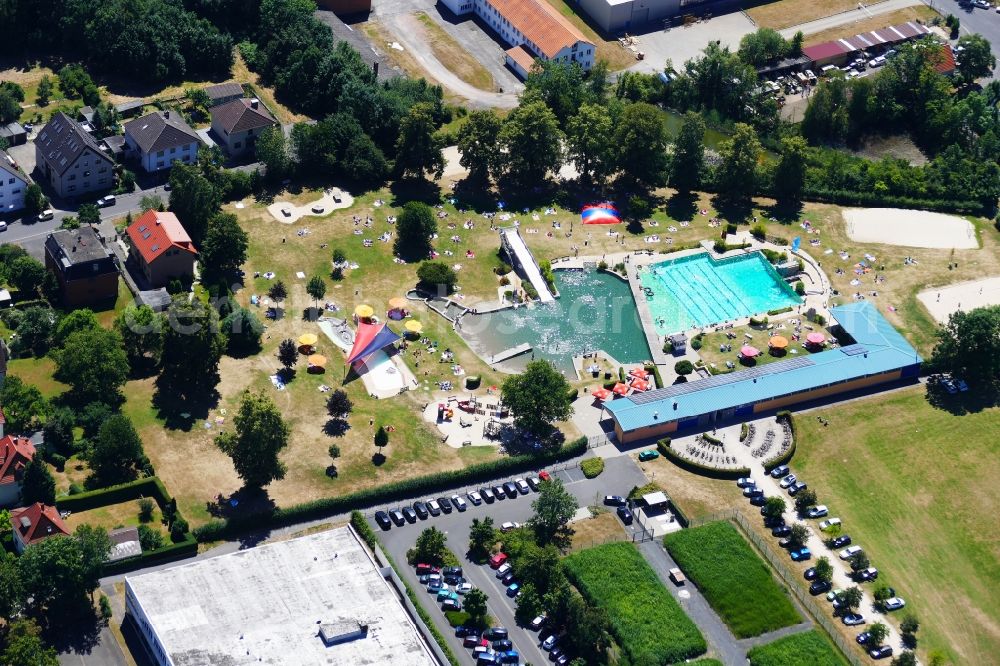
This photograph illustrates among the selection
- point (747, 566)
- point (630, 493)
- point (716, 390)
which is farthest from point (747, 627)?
point (716, 390)

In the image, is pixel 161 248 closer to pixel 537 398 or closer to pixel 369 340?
pixel 369 340

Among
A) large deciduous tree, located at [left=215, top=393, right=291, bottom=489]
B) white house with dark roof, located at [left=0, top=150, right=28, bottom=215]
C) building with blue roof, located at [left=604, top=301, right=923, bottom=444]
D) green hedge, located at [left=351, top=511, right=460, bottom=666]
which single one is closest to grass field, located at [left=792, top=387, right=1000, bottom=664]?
building with blue roof, located at [left=604, top=301, right=923, bottom=444]

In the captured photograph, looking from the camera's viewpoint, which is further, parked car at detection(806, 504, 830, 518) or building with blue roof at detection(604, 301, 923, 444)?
building with blue roof at detection(604, 301, 923, 444)

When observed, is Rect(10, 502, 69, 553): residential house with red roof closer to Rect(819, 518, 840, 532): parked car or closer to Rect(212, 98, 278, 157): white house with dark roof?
Rect(212, 98, 278, 157): white house with dark roof

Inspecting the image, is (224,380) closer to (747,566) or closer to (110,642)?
(110,642)

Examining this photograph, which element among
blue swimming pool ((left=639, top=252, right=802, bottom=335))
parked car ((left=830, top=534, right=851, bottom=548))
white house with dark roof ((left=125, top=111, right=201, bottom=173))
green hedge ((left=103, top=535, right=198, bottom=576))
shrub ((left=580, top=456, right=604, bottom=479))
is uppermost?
white house with dark roof ((left=125, top=111, right=201, bottom=173))

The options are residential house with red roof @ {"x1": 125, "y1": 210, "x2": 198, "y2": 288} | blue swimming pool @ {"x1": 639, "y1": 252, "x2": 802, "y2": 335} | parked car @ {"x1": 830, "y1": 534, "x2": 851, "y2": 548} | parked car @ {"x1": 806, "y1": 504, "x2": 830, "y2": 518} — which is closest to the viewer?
parked car @ {"x1": 830, "y1": 534, "x2": 851, "y2": 548}
